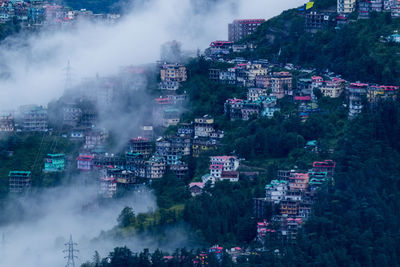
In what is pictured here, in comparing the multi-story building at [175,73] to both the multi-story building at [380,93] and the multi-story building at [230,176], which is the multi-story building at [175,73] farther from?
the multi-story building at [230,176]

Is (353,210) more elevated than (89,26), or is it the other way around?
(89,26)

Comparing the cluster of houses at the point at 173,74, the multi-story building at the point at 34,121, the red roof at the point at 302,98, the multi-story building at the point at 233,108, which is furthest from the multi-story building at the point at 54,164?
the red roof at the point at 302,98

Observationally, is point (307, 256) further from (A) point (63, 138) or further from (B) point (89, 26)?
(B) point (89, 26)

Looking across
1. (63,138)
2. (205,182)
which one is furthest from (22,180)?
(205,182)

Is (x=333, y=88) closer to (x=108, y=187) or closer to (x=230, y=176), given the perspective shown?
(x=230, y=176)

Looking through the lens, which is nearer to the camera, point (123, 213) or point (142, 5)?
point (123, 213)

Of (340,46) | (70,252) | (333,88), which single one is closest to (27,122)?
(70,252)
